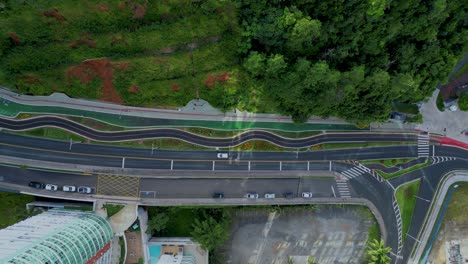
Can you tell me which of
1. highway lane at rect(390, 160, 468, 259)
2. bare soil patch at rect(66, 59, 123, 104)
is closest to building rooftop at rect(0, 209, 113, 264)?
bare soil patch at rect(66, 59, 123, 104)

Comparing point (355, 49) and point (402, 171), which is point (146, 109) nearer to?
point (355, 49)

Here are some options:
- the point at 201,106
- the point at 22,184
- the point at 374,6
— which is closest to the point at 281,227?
the point at 201,106

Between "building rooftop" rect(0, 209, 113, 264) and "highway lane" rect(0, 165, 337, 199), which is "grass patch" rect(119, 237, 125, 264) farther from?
"highway lane" rect(0, 165, 337, 199)

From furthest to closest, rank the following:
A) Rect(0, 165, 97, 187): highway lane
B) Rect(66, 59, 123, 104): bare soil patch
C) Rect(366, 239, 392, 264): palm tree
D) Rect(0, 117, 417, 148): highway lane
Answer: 1. Rect(366, 239, 392, 264): palm tree
2. Rect(0, 117, 417, 148): highway lane
3. Rect(0, 165, 97, 187): highway lane
4. Rect(66, 59, 123, 104): bare soil patch

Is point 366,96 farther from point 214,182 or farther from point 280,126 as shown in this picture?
point 214,182

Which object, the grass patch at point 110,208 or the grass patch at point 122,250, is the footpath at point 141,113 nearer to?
the grass patch at point 110,208
